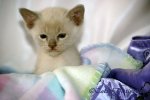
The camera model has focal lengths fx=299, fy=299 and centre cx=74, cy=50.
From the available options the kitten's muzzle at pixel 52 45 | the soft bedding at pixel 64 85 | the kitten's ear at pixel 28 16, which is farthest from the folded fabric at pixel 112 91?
the kitten's ear at pixel 28 16

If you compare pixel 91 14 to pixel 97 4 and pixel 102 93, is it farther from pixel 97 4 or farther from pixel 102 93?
pixel 102 93

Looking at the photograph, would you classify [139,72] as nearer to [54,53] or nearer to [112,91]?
[112,91]

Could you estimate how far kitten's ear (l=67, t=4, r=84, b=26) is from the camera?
3.17 feet

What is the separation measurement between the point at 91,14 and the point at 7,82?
527 mm

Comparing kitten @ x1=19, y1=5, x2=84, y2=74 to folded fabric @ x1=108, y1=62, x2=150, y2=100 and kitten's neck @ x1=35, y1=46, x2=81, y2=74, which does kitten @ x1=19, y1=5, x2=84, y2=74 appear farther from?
folded fabric @ x1=108, y1=62, x2=150, y2=100

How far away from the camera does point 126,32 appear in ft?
4.02

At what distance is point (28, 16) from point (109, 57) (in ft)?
Answer: 1.13

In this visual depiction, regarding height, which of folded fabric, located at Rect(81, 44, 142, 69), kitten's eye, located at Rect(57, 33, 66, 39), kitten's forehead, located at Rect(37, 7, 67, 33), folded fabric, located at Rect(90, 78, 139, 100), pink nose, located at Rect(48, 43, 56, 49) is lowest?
folded fabric, located at Rect(81, 44, 142, 69)

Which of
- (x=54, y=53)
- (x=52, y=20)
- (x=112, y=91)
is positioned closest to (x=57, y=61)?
(x=54, y=53)

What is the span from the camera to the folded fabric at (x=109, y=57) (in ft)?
3.55

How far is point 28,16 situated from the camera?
987 millimetres

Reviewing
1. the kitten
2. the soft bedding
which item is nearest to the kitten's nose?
the kitten

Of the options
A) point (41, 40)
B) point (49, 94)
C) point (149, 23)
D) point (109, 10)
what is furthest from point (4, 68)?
point (149, 23)

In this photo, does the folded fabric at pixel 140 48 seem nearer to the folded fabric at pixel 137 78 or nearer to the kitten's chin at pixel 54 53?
the folded fabric at pixel 137 78
